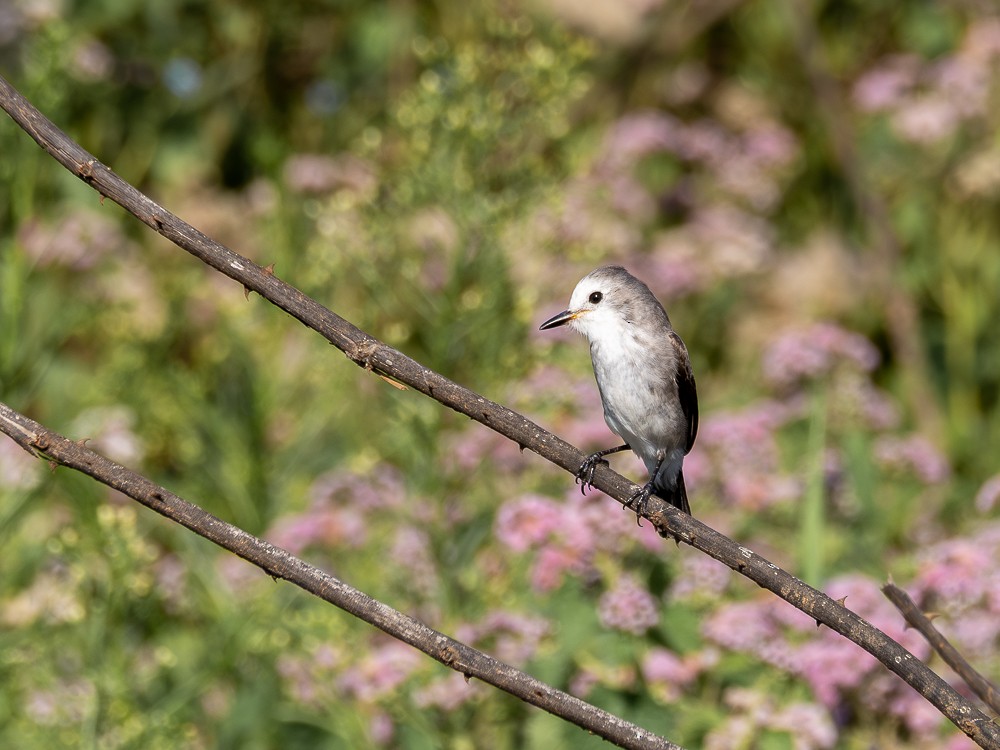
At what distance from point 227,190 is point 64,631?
3977mm

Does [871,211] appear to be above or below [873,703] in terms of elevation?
above

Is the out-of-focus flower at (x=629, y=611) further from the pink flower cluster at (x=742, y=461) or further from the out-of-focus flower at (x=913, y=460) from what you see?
the out-of-focus flower at (x=913, y=460)

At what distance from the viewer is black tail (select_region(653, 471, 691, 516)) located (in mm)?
3323

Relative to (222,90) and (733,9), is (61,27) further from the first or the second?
(733,9)

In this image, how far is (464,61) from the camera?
4.22 meters

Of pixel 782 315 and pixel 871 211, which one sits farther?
pixel 782 315

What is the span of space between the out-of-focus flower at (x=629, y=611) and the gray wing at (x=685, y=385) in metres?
0.37

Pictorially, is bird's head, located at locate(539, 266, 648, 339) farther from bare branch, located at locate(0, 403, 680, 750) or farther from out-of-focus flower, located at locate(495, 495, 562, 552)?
bare branch, located at locate(0, 403, 680, 750)

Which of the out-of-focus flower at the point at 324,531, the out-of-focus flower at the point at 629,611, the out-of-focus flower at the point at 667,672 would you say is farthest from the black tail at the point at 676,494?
the out-of-focus flower at the point at 324,531

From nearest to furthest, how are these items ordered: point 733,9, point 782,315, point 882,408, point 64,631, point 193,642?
point 64,631 → point 193,642 → point 882,408 → point 782,315 → point 733,9

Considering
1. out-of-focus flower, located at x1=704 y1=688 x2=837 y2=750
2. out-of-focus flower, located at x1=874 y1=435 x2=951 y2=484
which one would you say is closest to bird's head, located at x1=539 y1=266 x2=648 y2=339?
out-of-focus flower, located at x1=704 y1=688 x2=837 y2=750

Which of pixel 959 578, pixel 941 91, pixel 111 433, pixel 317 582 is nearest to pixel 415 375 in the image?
pixel 317 582

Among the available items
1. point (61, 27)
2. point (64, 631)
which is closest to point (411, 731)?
point (64, 631)

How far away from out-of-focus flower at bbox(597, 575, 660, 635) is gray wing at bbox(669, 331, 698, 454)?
37cm
